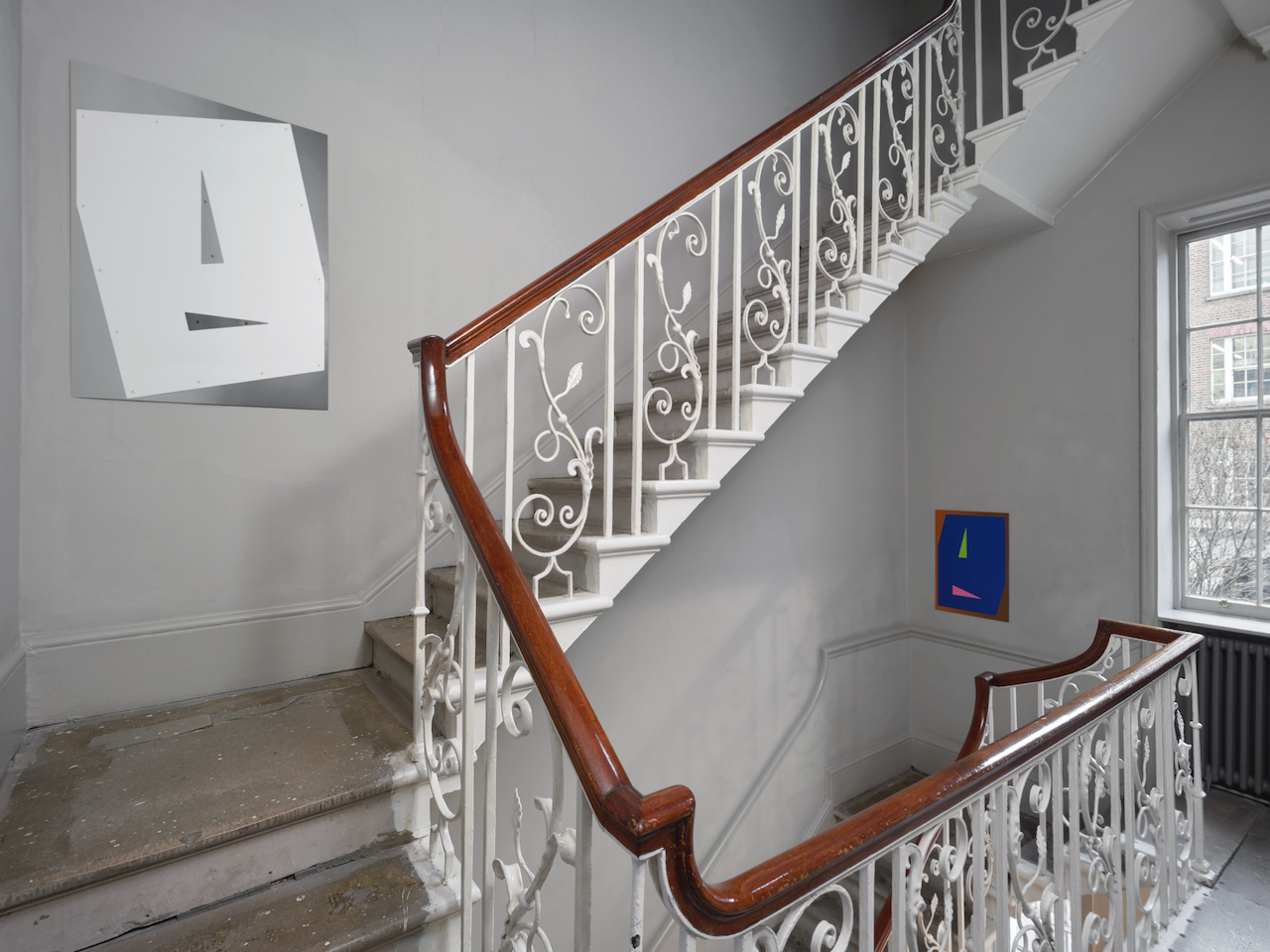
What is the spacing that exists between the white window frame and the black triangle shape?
4044 mm

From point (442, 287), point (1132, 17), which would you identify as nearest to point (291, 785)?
point (442, 287)

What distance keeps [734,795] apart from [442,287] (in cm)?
287

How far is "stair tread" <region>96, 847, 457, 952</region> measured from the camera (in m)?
1.23

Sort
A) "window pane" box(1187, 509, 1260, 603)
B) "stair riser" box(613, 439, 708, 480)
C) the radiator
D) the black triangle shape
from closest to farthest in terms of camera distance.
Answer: the black triangle shape, "stair riser" box(613, 439, 708, 480), the radiator, "window pane" box(1187, 509, 1260, 603)

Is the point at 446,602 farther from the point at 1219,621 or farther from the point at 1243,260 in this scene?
the point at 1243,260

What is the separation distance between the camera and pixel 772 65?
376 centimetres

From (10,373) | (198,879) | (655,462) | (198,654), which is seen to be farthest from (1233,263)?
(10,373)

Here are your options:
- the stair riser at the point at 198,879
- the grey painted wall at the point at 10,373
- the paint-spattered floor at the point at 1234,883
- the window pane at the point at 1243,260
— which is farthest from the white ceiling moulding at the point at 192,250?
the window pane at the point at 1243,260

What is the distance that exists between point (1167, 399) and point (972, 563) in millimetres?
1302

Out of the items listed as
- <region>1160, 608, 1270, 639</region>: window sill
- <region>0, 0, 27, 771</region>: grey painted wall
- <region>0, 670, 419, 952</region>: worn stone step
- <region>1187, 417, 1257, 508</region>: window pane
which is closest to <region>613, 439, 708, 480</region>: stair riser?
<region>0, 670, 419, 952</region>: worn stone step

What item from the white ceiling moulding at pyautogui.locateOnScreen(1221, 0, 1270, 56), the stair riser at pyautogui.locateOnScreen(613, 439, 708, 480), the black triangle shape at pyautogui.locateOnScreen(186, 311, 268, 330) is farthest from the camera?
the white ceiling moulding at pyautogui.locateOnScreen(1221, 0, 1270, 56)

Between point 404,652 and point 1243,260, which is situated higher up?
point 1243,260

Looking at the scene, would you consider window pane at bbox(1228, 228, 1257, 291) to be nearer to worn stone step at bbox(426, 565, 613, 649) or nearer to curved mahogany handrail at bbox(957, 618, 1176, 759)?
curved mahogany handrail at bbox(957, 618, 1176, 759)

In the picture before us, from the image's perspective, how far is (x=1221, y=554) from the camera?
3.07 metres
